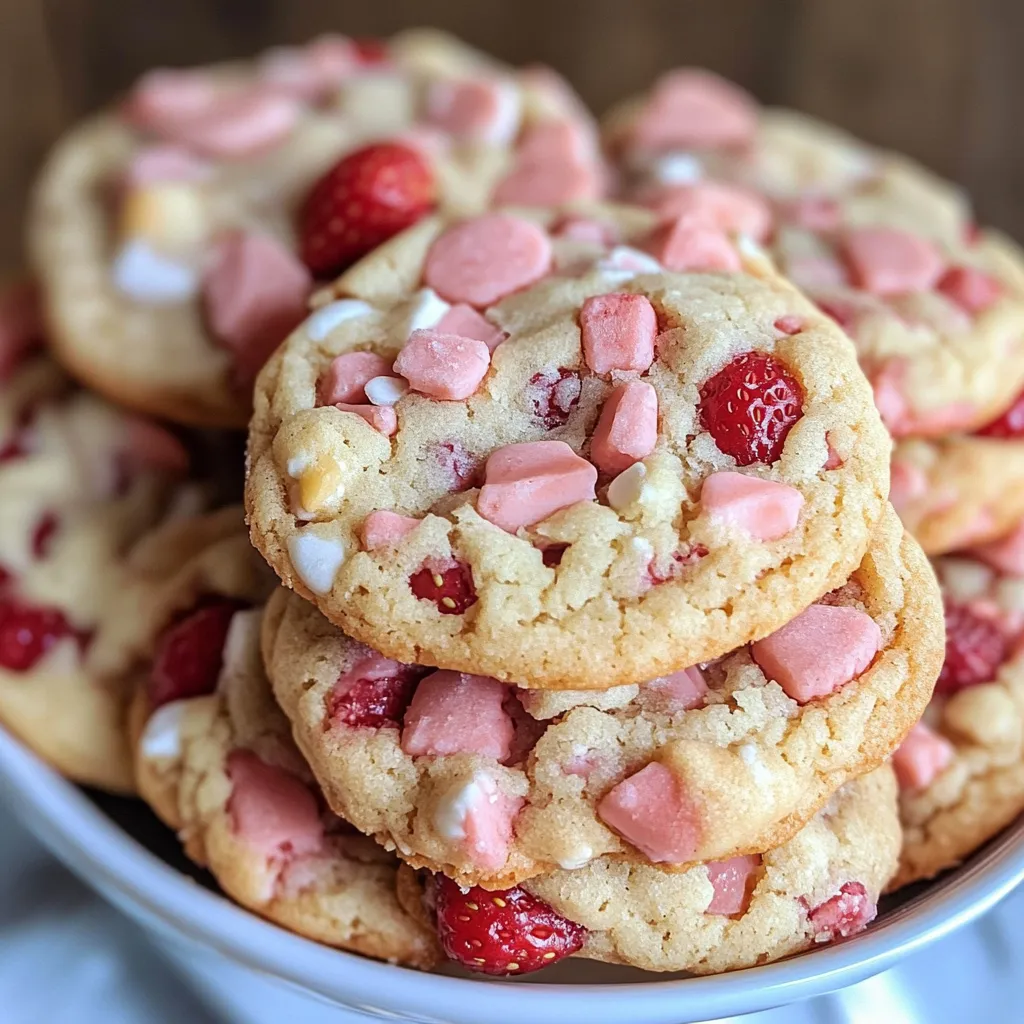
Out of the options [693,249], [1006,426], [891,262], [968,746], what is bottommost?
[968,746]

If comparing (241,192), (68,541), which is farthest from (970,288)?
(68,541)

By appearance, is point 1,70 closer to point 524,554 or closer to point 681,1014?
point 524,554

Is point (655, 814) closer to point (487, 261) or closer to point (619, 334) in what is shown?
point (619, 334)

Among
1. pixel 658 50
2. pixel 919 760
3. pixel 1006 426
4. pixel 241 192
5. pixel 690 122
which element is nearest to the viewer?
pixel 919 760

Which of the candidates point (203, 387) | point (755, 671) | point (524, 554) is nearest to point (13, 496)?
point (203, 387)

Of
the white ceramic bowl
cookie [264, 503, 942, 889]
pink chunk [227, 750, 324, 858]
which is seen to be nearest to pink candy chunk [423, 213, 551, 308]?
cookie [264, 503, 942, 889]

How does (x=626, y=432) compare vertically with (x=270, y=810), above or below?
above
